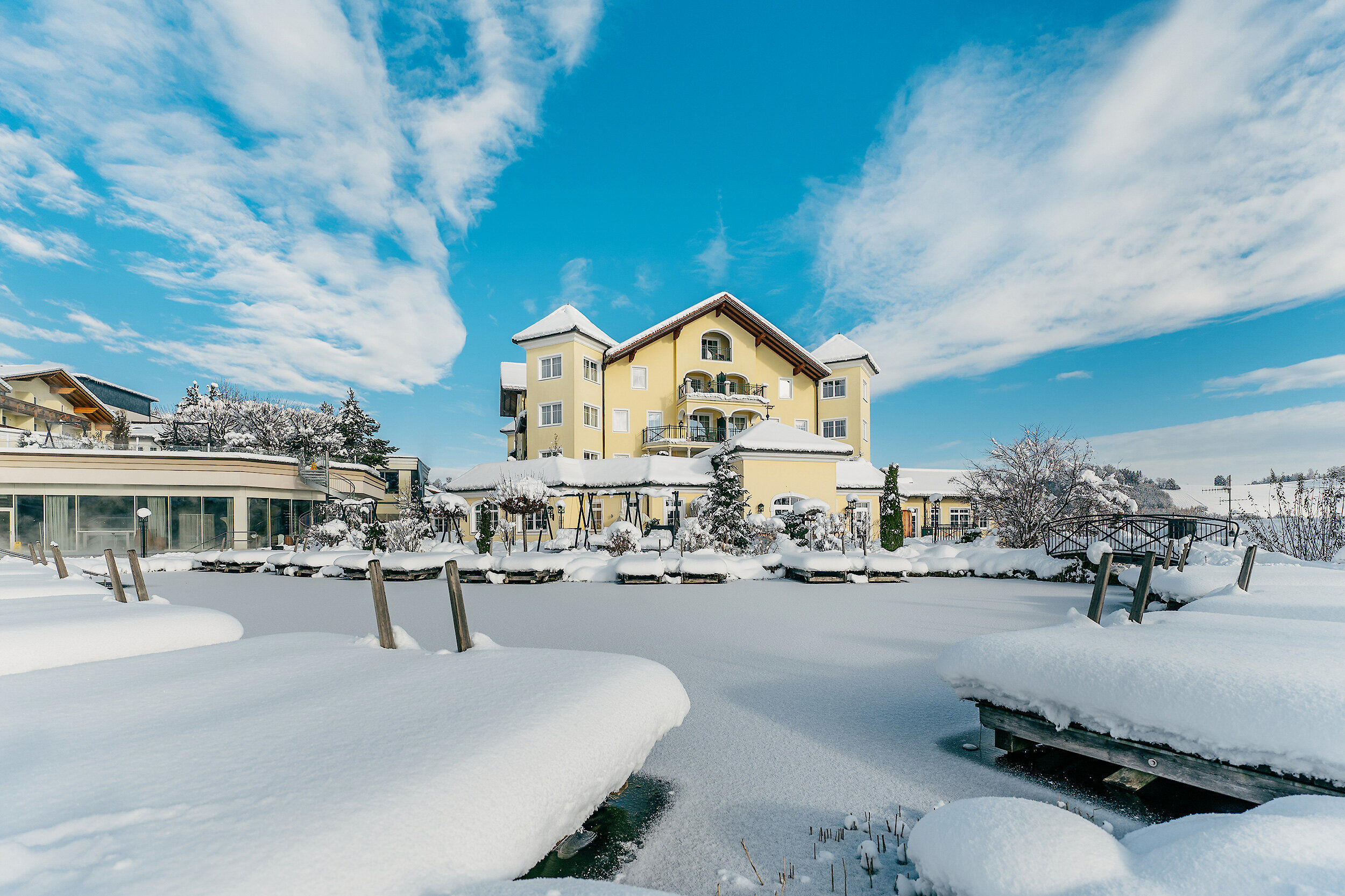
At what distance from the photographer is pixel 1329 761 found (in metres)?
Answer: 2.49

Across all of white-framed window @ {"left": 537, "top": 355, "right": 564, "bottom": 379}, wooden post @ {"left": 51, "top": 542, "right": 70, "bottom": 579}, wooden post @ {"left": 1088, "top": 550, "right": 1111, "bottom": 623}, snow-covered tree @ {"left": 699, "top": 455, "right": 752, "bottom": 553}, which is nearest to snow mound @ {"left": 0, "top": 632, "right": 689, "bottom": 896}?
wooden post @ {"left": 1088, "top": 550, "right": 1111, "bottom": 623}

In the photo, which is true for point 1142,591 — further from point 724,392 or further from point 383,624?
point 724,392

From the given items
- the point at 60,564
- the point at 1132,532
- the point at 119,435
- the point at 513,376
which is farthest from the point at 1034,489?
the point at 119,435

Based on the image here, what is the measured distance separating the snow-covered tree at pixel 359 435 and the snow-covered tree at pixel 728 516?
3325 centimetres

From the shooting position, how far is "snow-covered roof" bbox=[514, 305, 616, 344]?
2967 centimetres

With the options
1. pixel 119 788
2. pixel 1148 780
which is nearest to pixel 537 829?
pixel 119 788

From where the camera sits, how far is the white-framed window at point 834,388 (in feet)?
115

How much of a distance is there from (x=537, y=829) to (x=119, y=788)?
54.2 inches

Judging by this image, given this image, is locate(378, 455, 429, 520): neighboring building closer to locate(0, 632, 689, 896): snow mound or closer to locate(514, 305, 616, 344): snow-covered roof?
locate(514, 305, 616, 344): snow-covered roof

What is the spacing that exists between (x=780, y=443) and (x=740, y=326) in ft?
37.2

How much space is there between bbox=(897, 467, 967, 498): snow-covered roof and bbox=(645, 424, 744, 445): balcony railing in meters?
10.5

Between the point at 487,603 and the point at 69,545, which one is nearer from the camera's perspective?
→ the point at 487,603

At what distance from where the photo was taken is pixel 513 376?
121ft

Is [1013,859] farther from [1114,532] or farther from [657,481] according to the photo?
[657,481]
